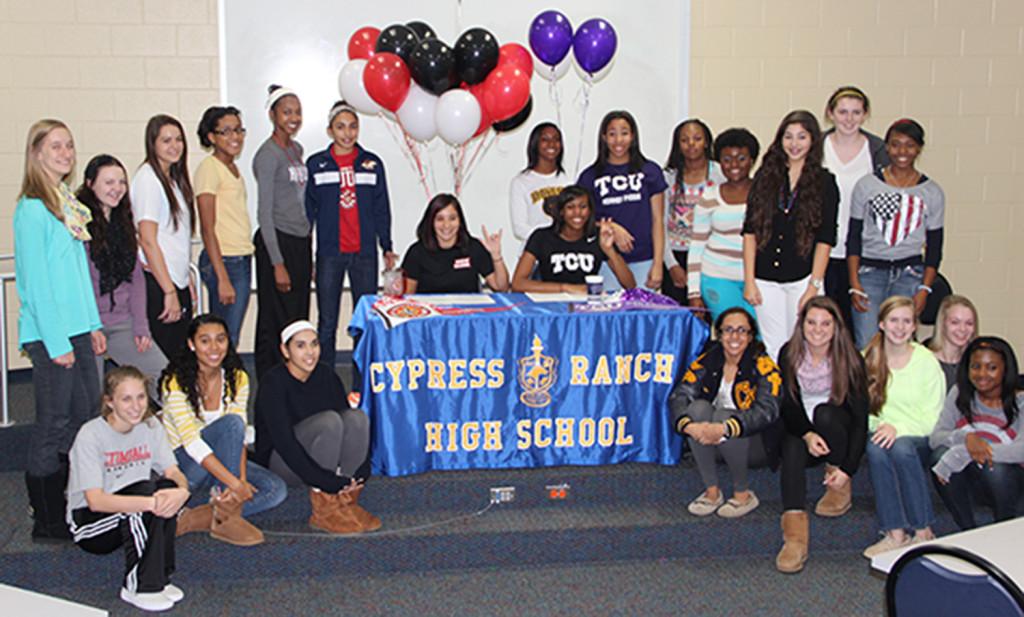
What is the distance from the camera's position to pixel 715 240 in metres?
4.57

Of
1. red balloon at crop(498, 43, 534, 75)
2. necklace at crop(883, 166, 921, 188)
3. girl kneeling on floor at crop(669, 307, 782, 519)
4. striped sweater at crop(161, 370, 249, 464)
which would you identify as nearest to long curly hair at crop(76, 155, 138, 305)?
striped sweater at crop(161, 370, 249, 464)

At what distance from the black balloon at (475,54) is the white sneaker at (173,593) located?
275 cm

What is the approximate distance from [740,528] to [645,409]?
2.05 feet

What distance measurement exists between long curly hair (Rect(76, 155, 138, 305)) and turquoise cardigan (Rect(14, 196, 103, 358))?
0.87 feet

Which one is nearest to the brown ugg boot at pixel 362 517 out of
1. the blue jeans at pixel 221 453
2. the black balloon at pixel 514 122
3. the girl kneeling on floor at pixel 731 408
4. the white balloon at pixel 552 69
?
the blue jeans at pixel 221 453

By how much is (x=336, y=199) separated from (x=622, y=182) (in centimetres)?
139

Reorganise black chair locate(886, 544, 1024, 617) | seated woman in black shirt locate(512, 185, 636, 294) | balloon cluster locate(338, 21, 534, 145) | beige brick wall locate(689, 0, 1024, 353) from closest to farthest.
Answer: black chair locate(886, 544, 1024, 617) → seated woman in black shirt locate(512, 185, 636, 294) → balloon cluster locate(338, 21, 534, 145) → beige brick wall locate(689, 0, 1024, 353)

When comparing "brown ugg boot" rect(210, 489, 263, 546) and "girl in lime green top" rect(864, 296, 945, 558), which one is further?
"girl in lime green top" rect(864, 296, 945, 558)

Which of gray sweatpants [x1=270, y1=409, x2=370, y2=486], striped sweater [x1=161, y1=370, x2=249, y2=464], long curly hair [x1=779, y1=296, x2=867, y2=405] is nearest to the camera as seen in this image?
striped sweater [x1=161, y1=370, x2=249, y2=464]

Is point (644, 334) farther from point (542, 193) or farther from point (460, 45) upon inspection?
point (460, 45)

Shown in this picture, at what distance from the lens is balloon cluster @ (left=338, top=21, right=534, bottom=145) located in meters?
4.95

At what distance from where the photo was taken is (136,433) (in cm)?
359

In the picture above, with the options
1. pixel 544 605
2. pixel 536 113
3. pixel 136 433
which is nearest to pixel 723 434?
pixel 544 605

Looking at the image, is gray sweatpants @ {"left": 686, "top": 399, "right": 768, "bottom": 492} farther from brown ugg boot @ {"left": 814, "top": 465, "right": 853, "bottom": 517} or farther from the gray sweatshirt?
the gray sweatshirt
